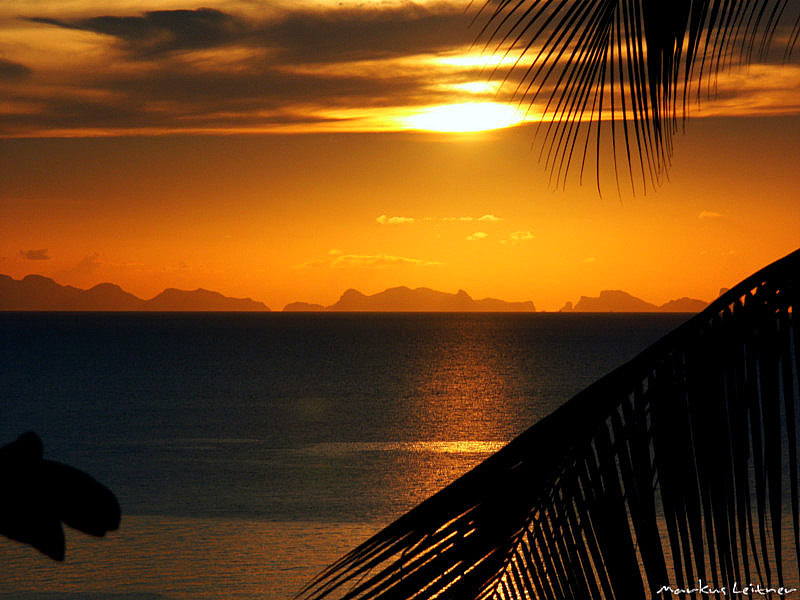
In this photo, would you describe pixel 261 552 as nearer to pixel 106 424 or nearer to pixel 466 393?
pixel 106 424

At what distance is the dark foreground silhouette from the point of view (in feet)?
1.92

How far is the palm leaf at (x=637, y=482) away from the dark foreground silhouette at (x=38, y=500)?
153cm

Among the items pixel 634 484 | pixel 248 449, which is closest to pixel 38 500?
pixel 634 484

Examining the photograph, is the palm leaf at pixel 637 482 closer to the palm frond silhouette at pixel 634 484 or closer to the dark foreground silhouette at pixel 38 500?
the palm frond silhouette at pixel 634 484

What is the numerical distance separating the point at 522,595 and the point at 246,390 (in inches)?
6124

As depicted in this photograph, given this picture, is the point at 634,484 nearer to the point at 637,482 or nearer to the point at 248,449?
the point at 637,482

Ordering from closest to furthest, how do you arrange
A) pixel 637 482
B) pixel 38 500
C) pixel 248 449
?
pixel 38 500 < pixel 637 482 < pixel 248 449

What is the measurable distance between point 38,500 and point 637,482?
188 centimetres

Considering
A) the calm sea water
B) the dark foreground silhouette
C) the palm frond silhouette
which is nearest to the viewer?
the dark foreground silhouette

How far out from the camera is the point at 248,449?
101 metres

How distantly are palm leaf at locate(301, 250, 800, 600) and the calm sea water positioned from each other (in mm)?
8016

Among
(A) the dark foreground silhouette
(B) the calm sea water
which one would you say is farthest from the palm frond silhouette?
(B) the calm sea water

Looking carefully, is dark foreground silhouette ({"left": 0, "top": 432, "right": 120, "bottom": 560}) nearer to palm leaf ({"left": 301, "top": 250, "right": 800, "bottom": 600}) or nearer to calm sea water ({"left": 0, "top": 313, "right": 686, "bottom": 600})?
palm leaf ({"left": 301, "top": 250, "right": 800, "bottom": 600})

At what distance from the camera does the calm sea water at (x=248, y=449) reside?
59.5m
